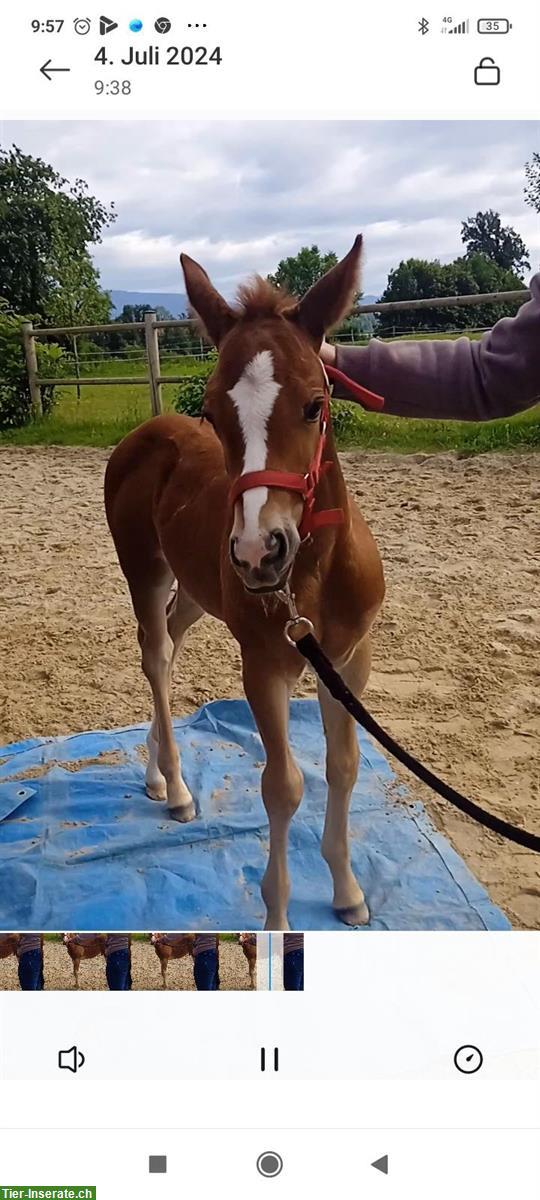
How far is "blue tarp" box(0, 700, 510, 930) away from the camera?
1.56 meters

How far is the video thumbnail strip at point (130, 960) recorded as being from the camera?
1.05 metres

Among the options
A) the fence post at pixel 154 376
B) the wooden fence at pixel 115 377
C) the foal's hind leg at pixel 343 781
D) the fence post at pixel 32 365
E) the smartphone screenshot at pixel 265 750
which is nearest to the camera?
the smartphone screenshot at pixel 265 750

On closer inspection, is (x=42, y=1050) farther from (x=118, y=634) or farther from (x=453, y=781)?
(x=118, y=634)

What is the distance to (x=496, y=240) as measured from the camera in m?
1.39

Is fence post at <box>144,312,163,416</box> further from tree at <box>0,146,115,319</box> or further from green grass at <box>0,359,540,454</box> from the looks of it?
tree at <box>0,146,115,319</box>

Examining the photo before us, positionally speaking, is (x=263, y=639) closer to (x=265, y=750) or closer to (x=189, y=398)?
(x=265, y=750)

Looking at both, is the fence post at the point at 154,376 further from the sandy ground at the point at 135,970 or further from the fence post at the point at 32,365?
the sandy ground at the point at 135,970

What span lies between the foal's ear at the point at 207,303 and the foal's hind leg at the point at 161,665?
90 centimetres

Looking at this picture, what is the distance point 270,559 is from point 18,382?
3569mm
